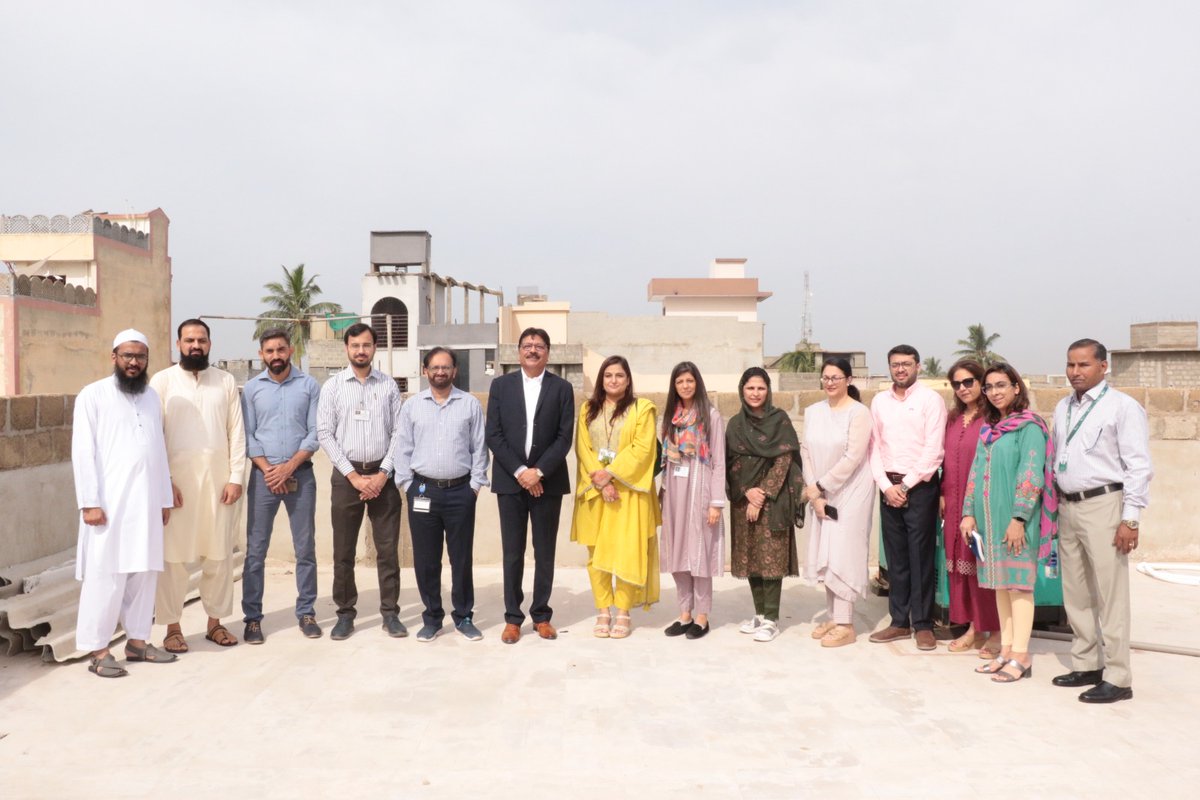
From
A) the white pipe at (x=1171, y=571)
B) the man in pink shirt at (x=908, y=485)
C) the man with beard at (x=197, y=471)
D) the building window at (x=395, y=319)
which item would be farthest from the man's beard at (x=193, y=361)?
the building window at (x=395, y=319)

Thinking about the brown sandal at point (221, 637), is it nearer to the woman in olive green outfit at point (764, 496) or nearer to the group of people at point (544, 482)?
the group of people at point (544, 482)

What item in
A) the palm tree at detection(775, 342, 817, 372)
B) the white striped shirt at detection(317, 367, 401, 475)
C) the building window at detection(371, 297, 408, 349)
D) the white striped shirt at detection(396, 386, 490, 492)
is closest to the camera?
the white striped shirt at detection(396, 386, 490, 492)

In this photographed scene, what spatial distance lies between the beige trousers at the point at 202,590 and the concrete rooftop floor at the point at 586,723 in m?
0.24

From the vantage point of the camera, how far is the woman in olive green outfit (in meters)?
5.07

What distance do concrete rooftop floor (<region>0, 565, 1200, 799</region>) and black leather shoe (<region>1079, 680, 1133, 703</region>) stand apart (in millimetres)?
52

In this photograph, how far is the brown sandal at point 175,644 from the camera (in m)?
4.77

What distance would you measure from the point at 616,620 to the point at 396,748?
1909 millimetres

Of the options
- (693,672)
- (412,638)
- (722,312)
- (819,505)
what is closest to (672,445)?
(819,505)

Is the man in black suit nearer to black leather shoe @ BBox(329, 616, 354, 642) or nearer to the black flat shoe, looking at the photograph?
the black flat shoe

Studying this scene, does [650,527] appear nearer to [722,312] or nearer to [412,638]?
[412,638]

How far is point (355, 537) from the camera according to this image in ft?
16.9

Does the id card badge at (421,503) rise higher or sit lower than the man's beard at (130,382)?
lower

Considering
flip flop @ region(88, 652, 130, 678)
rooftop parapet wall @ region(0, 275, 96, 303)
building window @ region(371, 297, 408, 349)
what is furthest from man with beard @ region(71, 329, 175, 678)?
building window @ region(371, 297, 408, 349)

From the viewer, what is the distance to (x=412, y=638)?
5.05 meters
